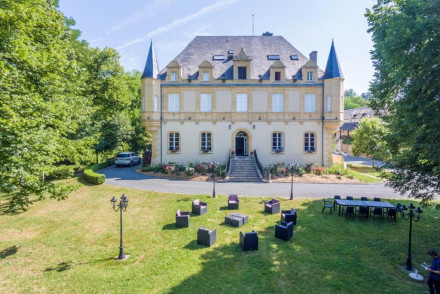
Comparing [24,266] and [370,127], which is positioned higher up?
[370,127]

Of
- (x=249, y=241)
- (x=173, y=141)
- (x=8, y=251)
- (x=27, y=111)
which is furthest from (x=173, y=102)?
(x=249, y=241)

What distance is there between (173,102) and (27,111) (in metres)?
18.2

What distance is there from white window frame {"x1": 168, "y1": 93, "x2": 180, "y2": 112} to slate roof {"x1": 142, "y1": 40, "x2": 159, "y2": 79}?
9.40ft

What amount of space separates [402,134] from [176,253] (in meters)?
11.1

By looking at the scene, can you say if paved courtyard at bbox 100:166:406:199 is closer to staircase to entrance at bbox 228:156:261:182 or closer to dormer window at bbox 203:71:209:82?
staircase to entrance at bbox 228:156:261:182

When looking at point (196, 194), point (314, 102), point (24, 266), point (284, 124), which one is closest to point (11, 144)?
point (24, 266)

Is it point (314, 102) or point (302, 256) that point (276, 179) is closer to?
point (314, 102)

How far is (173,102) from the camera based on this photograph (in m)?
26.6

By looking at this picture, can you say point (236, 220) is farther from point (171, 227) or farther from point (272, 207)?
point (171, 227)

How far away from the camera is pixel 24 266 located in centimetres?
882

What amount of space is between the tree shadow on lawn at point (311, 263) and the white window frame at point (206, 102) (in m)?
17.6

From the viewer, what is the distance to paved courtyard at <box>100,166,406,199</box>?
58.3 feet

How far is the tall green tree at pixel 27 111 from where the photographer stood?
26.8 ft

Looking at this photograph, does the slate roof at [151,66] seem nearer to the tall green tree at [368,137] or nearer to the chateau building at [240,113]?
the chateau building at [240,113]
